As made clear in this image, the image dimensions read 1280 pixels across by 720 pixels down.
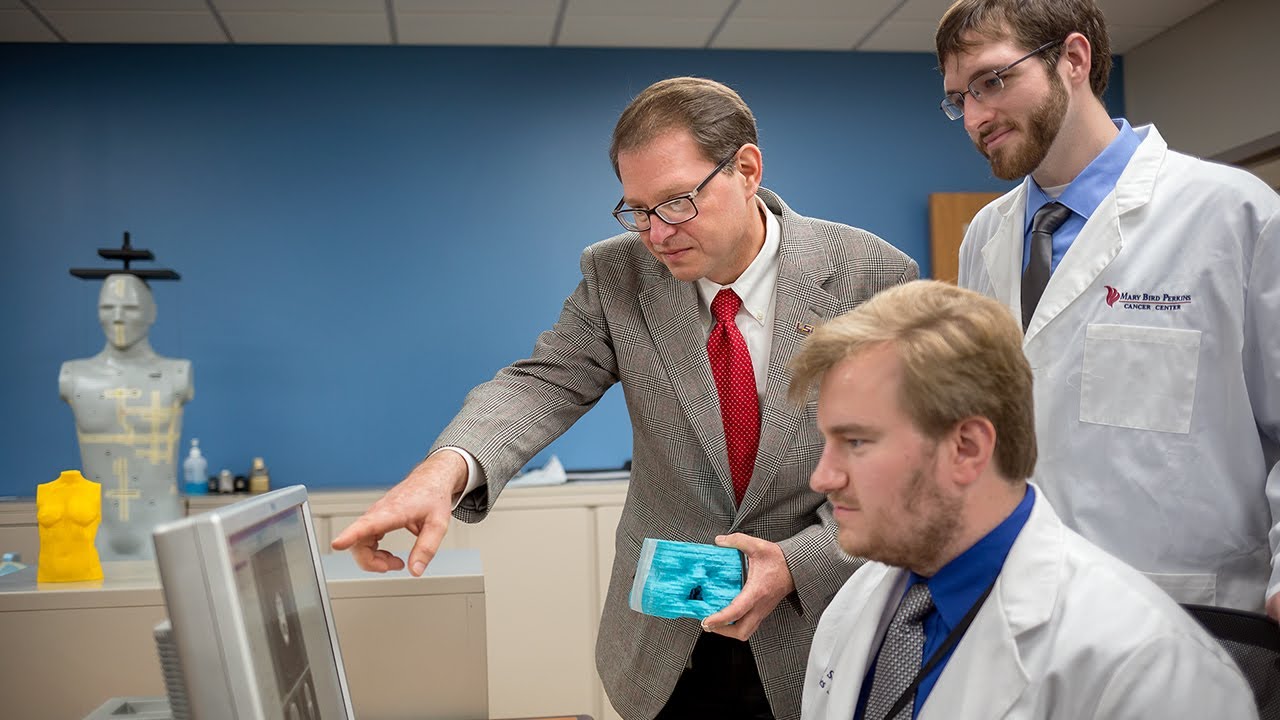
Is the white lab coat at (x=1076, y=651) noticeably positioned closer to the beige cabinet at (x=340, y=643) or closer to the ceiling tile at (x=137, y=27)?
the beige cabinet at (x=340, y=643)

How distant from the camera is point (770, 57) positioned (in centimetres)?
498

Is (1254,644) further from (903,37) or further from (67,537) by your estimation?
(903,37)

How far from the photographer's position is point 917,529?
46.1 inches

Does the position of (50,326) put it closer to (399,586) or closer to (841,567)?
(399,586)

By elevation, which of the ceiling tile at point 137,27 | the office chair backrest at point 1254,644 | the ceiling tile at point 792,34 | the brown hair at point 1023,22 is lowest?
the office chair backrest at point 1254,644

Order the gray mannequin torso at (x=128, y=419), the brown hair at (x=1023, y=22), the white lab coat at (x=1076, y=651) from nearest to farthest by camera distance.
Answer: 1. the white lab coat at (x=1076, y=651)
2. the brown hair at (x=1023, y=22)
3. the gray mannequin torso at (x=128, y=419)

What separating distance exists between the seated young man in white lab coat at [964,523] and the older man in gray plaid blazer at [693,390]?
0.32 metres

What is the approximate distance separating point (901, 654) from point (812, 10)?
3.73 metres

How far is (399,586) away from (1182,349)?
4.62 feet

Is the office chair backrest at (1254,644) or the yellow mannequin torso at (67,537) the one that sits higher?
the yellow mannequin torso at (67,537)

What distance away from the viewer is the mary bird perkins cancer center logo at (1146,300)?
1.59 metres

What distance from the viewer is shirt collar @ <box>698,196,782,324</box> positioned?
69.0 inches

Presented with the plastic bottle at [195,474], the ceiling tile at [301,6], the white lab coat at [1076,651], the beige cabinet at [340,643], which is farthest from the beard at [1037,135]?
the plastic bottle at [195,474]

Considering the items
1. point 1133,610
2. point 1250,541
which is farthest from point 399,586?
point 1250,541
